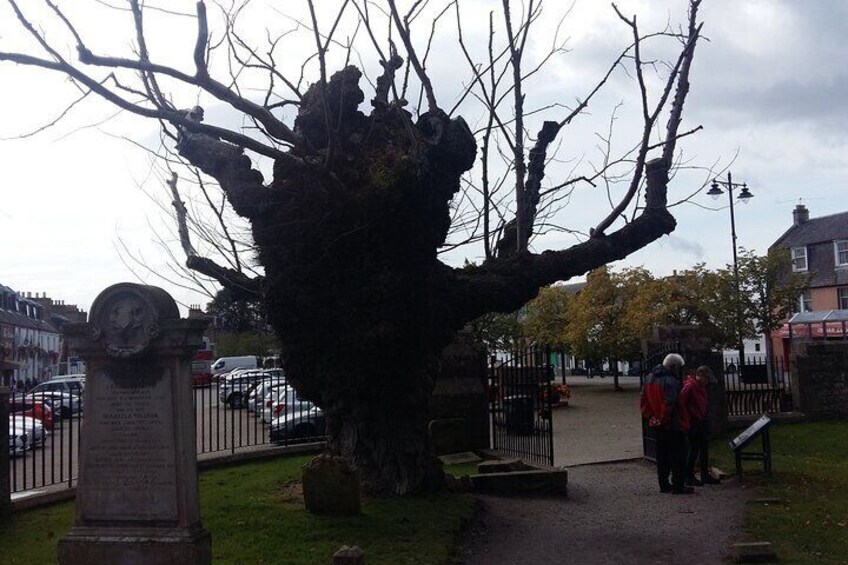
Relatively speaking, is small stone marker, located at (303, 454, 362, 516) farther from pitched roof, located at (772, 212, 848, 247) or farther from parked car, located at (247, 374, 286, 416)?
pitched roof, located at (772, 212, 848, 247)

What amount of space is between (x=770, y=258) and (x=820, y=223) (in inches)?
777

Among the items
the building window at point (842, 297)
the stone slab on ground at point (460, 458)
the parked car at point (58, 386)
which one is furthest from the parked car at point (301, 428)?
the building window at point (842, 297)

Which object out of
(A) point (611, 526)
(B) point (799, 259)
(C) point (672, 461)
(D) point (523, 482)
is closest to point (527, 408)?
(D) point (523, 482)

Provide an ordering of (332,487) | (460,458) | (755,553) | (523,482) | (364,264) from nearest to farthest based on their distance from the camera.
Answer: (755,553)
(332,487)
(364,264)
(523,482)
(460,458)

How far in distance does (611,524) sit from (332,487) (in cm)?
356

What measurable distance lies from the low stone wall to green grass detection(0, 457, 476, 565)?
39.8 feet

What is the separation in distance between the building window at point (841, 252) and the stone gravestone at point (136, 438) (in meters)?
52.8

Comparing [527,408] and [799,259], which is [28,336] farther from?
[527,408]

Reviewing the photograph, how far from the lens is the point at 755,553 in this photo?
835cm

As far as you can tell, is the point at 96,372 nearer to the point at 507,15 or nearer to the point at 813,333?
the point at 507,15

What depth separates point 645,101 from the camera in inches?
497

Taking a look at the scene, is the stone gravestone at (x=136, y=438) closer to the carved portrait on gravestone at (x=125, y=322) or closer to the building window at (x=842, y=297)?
the carved portrait on gravestone at (x=125, y=322)

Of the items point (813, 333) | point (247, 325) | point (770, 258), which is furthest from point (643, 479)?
point (813, 333)

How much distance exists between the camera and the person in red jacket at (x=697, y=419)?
12570 mm
